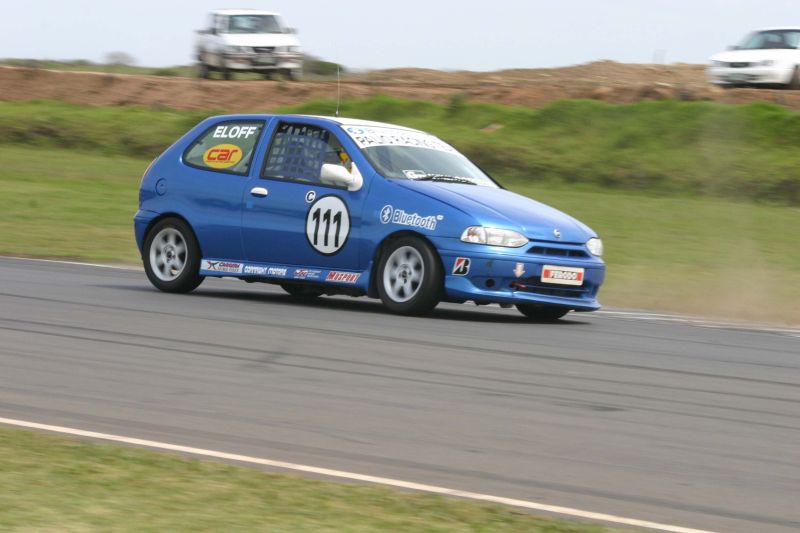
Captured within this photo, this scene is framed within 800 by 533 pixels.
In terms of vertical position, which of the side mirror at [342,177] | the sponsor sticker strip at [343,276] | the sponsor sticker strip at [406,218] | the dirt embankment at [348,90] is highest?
the dirt embankment at [348,90]

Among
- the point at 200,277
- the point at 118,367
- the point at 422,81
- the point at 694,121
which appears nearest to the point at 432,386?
the point at 118,367

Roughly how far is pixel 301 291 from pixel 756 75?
22869mm

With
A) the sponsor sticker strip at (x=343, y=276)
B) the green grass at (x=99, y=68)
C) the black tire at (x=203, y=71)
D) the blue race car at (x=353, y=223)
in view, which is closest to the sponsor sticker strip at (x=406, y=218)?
the blue race car at (x=353, y=223)

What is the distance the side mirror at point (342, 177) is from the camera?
11719mm

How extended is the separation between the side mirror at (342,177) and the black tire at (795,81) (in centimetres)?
2431

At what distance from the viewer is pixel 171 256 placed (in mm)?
12789

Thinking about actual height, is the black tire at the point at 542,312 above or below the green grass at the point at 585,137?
below

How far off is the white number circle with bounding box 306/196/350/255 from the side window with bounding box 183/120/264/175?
0.93 meters

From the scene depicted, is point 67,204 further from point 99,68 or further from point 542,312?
point 99,68

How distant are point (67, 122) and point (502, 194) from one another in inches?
956

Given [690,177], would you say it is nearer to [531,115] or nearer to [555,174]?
[555,174]

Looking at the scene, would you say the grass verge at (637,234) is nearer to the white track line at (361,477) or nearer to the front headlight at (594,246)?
the front headlight at (594,246)

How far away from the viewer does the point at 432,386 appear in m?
8.02

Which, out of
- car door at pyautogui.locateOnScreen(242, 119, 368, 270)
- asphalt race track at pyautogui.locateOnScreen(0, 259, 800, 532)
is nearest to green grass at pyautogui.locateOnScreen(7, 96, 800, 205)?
car door at pyautogui.locateOnScreen(242, 119, 368, 270)
